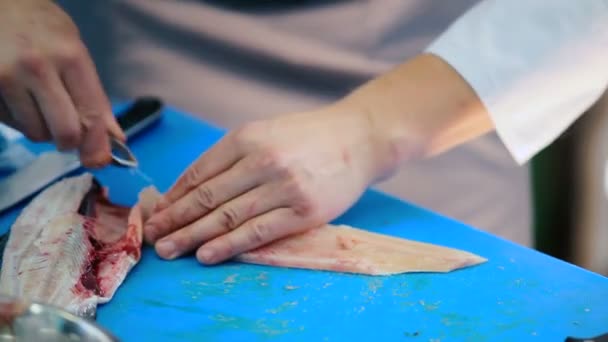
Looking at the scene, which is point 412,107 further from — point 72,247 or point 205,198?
point 72,247

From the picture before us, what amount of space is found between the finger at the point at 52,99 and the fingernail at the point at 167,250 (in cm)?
18

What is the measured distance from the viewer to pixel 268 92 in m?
1.37

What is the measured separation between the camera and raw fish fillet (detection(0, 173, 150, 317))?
0.89 meters

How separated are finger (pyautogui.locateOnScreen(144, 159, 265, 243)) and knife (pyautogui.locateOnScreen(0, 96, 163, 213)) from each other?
125 millimetres

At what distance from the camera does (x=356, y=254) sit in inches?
36.9

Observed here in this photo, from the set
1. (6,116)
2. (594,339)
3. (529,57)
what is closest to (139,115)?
(6,116)

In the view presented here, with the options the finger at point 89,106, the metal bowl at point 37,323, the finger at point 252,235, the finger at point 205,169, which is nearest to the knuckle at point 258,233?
the finger at point 252,235

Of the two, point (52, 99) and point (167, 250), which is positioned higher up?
point (52, 99)

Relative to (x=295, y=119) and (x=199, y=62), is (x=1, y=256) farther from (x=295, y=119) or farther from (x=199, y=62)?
(x=199, y=62)

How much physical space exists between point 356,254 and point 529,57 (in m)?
0.36

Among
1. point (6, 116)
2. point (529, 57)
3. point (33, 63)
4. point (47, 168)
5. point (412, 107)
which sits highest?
point (529, 57)

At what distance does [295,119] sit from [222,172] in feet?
0.40

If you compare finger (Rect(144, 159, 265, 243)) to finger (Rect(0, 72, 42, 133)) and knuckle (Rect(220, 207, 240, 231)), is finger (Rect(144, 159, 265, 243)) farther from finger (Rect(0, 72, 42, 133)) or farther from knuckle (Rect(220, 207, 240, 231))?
finger (Rect(0, 72, 42, 133))

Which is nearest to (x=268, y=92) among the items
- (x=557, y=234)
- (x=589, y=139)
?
(x=589, y=139)
